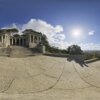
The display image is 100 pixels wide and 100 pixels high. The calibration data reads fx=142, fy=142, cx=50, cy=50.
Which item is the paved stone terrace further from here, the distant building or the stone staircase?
the distant building

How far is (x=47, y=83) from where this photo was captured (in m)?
9.11

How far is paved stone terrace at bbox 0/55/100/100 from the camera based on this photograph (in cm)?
751

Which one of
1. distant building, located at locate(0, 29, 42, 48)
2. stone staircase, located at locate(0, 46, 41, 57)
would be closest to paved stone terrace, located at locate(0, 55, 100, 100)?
stone staircase, located at locate(0, 46, 41, 57)

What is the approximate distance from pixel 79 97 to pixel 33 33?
2122 centimetres

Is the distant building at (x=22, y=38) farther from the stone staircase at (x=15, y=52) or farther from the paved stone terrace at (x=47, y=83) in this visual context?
the paved stone terrace at (x=47, y=83)

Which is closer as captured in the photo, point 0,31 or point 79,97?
point 79,97

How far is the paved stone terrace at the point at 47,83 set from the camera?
7.51m

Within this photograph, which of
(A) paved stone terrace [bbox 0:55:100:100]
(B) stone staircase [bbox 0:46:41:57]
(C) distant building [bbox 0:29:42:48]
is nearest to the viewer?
(A) paved stone terrace [bbox 0:55:100:100]

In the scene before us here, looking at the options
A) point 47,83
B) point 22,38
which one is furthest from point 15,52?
point 22,38

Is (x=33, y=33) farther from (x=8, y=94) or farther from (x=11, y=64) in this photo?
(x=8, y=94)

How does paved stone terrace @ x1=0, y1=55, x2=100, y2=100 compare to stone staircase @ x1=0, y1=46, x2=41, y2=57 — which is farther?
stone staircase @ x1=0, y1=46, x2=41, y2=57

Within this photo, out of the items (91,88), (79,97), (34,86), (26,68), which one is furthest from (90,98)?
(26,68)

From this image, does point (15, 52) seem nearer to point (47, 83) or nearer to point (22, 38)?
point (47, 83)

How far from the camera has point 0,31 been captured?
26.4 m
